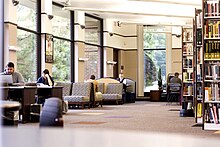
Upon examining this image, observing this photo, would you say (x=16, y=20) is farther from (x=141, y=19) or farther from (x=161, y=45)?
(x=161, y=45)

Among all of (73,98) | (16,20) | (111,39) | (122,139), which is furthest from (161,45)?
(122,139)

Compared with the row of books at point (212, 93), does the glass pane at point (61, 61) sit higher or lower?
higher

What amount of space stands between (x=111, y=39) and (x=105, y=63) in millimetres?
1207

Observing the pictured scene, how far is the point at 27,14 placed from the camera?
43.5 feet

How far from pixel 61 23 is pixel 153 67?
621 centimetres

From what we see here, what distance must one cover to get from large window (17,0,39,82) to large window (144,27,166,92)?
25.7 ft

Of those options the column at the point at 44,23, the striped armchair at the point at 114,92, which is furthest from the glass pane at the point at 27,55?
the striped armchair at the point at 114,92

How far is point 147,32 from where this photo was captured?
20.5 metres

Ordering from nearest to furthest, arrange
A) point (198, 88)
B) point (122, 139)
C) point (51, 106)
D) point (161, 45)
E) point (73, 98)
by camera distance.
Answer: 1. point (122, 139)
2. point (51, 106)
3. point (198, 88)
4. point (73, 98)
5. point (161, 45)

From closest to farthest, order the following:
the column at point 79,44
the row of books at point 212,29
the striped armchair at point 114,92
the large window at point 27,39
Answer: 1. the row of books at point 212,29
2. the large window at point 27,39
3. the striped armchair at point 114,92
4. the column at point 79,44

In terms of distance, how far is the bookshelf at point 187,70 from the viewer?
10148mm

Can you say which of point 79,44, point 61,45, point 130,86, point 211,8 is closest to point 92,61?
point 130,86

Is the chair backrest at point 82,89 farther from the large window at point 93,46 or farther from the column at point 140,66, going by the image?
the column at point 140,66

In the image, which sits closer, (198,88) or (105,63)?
(198,88)
